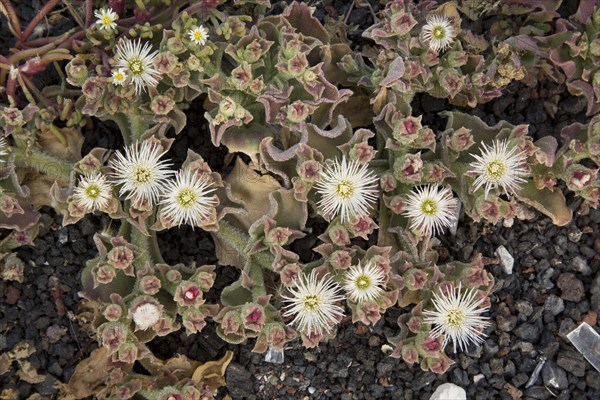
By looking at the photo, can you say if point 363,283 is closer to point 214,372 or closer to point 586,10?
point 214,372

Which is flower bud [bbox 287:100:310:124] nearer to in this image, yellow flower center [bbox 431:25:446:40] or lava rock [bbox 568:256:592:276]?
yellow flower center [bbox 431:25:446:40]

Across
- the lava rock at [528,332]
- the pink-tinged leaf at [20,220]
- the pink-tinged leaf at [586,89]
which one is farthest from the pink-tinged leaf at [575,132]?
the pink-tinged leaf at [20,220]

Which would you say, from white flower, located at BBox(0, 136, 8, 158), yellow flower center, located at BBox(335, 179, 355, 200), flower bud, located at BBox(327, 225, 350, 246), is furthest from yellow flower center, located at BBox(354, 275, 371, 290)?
white flower, located at BBox(0, 136, 8, 158)

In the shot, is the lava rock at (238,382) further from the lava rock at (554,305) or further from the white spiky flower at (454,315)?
the lava rock at (554,305)

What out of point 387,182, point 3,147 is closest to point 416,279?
point 387,182

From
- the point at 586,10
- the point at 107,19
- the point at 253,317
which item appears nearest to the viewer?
the point at 253,317

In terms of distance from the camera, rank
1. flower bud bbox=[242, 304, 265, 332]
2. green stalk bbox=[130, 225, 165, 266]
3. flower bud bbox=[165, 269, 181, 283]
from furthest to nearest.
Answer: green stalk bbox=[130, 225, 165, 266]
flower bud bbox=[165, 269, 181, 283]
flower bud bbox=[242, 304, 265, 332]

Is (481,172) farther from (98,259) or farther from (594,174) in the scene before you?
(98,259)
